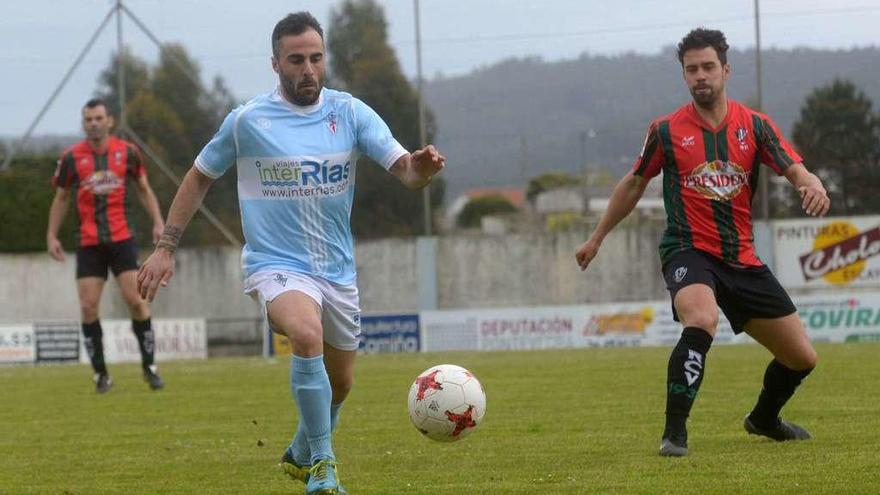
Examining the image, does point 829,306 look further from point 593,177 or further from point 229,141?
point 229,141

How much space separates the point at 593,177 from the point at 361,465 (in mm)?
29207

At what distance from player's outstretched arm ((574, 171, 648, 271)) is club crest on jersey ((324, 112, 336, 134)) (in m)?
1.85

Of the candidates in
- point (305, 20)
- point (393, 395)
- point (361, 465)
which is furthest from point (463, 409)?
point (393, 395)

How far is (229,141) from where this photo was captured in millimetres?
6867

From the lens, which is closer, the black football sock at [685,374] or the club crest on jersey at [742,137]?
the black football sock at [685,374]

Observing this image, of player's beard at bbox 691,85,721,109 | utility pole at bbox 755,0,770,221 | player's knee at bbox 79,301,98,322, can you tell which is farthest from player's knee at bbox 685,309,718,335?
utility pole at bbox 755,0,770,221

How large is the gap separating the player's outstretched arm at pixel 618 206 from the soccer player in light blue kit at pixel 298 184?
172 centimetres

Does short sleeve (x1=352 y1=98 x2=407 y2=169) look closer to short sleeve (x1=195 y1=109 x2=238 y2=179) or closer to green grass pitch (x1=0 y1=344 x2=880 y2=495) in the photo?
short sleeve (x1=195 y1=109 x2=238 y2=179)

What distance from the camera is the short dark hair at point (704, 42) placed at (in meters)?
7.73

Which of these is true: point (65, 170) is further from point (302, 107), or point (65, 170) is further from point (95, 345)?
point (302, 107)

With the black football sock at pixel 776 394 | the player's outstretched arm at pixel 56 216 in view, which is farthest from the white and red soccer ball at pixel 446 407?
the player's outstretched arm at pixel 56 216

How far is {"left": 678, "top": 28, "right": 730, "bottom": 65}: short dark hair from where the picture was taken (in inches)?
304

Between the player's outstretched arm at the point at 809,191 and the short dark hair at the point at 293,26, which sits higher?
the short dark hair at the point at 293,26

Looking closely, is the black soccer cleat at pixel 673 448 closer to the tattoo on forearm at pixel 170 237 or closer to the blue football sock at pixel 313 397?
the blue football sock at pixel 313 397
